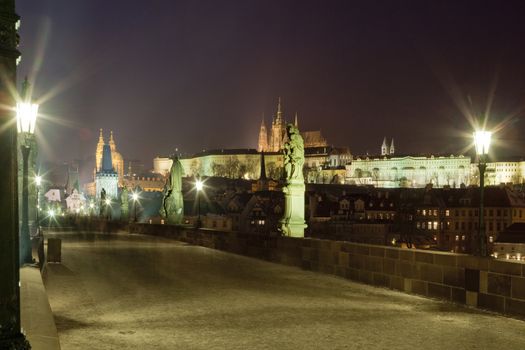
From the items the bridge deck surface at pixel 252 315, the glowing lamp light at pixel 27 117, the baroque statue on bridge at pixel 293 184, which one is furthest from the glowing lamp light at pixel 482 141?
the glowing lamp light at pixel 27 117

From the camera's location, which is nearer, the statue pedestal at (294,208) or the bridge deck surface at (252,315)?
the bridge deck surface at (252,315)

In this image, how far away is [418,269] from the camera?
1259cm

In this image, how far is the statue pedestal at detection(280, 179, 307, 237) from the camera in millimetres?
19828

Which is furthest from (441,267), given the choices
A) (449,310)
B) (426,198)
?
(426,198)

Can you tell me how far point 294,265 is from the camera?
18.1 m

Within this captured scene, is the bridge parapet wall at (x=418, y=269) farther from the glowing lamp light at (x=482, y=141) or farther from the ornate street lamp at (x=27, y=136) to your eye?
the ornate street lamp at (x=27, y=136)

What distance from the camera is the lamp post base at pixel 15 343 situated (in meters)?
4.30

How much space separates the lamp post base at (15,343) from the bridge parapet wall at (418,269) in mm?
7926

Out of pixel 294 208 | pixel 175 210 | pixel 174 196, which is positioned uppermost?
pixel 174 196

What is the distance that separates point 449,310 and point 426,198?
→ 125 m

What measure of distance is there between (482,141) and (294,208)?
25.6 ft

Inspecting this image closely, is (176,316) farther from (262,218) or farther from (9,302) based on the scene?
(262,218)

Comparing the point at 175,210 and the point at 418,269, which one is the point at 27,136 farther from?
the point at 175,210

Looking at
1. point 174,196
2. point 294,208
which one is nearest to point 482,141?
point 294,208
